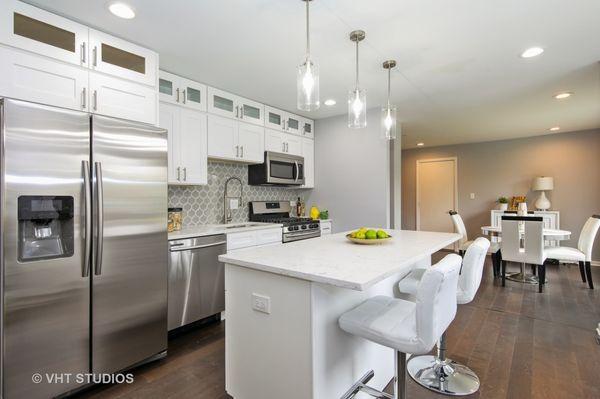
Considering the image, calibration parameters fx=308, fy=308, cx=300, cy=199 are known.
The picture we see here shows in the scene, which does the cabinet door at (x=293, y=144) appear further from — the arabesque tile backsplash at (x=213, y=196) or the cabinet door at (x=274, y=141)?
the arabesque tile backsplash at (x=213, y=196)

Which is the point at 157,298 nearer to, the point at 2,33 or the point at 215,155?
the point at 215,155

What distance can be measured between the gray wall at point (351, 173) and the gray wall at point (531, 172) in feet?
11.7

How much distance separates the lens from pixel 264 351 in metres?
1.54

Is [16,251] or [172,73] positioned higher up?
[172,73]

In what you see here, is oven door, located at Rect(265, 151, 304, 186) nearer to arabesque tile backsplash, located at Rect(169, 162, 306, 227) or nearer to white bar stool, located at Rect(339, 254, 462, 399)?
arabesque tile backsplash, located at Rect(169, 162, 306, 227)

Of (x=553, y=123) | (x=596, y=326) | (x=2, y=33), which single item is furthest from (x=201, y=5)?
(x=553, y=123)

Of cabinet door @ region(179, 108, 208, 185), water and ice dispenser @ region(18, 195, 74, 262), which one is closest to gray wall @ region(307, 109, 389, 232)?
cabinet door @ region(179, 108, 208, 185)

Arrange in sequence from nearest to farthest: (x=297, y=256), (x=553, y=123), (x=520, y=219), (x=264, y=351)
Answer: (x=264, y=351) → (x=297, y=256) → (x=520, y=219) → (x=553, y=123)

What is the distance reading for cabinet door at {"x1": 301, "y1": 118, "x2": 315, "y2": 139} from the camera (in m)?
4.58

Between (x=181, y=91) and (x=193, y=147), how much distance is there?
0.55 meters

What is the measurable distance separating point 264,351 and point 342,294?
48 cm

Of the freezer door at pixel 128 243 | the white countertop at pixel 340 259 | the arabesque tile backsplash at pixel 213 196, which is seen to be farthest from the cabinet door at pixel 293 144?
the white countertop at pixel 340 259

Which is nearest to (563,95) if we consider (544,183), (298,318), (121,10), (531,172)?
(544,183)

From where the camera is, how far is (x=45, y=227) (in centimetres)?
177
